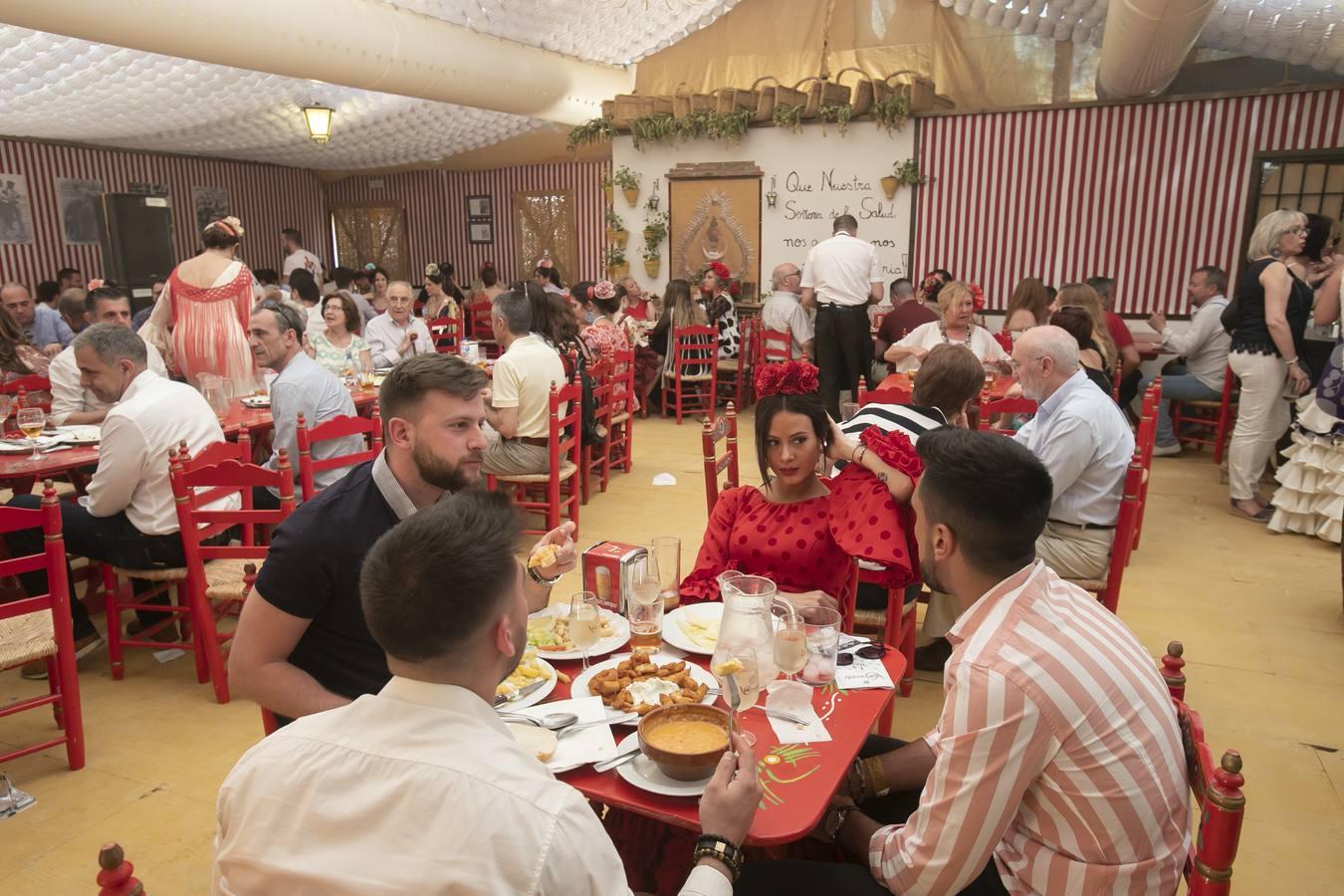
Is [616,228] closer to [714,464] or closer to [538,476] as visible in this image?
[538,476]

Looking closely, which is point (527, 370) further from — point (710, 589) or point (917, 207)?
point (917, 207)

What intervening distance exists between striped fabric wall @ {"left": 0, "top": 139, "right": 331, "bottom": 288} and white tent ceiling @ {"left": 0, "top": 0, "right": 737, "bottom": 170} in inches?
13.7

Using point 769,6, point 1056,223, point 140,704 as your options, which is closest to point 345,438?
point 140,704

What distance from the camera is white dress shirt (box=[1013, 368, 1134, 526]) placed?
141 inches

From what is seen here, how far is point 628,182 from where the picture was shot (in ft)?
35.3

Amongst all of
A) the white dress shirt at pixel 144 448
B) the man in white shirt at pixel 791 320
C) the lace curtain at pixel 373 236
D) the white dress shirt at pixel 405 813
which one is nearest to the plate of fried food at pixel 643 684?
the white dress shirt at pixel 405 813

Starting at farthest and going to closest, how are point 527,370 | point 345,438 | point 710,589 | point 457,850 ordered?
1. point 527,370
2. point 345,438
3. point 710,589
4. point 457,850

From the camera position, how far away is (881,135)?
9586 mm

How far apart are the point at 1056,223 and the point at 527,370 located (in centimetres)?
675

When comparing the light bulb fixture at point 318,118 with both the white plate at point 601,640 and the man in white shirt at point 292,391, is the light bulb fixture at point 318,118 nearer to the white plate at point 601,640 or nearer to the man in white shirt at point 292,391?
the man in white shirt at point 292,391

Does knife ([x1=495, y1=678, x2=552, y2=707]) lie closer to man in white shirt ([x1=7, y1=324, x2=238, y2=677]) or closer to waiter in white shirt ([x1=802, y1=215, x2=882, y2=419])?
man in white shirt ([x1=7, y1=324, x2=238, y2=677])

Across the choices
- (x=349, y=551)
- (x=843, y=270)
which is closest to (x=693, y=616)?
(x=349, y=551)

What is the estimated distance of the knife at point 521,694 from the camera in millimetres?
1912

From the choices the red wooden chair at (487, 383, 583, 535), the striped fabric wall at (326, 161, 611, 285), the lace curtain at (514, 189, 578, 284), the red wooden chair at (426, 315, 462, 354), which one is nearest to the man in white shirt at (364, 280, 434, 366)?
the red wooden chair at (426, 315, 462, 354)
